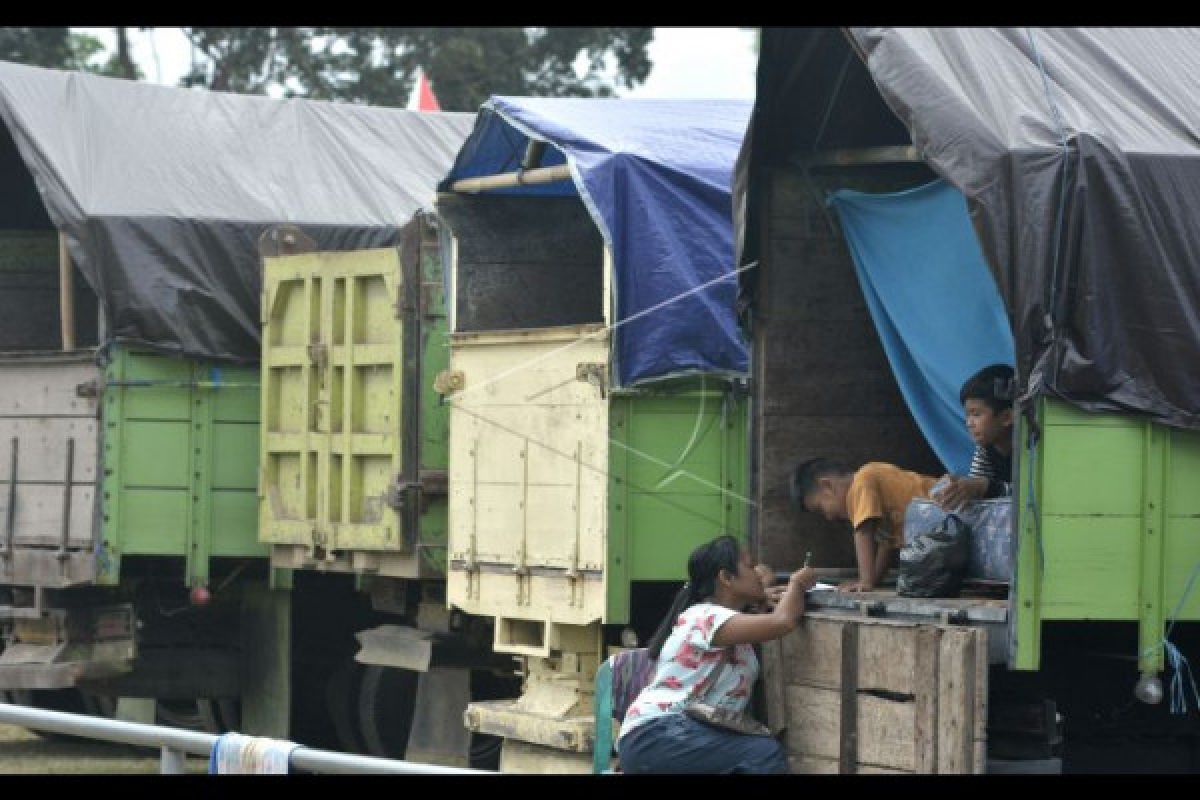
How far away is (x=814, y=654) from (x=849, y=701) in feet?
0.95

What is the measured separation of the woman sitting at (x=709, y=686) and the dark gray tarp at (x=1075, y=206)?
1.40 meters

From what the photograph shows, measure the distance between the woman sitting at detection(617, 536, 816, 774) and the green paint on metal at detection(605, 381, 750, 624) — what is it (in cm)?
197

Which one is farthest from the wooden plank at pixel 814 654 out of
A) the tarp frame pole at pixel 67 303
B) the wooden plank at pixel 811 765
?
the tarp frame pole at pixel 67 303

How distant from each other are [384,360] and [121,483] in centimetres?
209

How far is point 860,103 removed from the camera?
36.0 ft

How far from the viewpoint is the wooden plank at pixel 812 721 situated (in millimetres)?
9289

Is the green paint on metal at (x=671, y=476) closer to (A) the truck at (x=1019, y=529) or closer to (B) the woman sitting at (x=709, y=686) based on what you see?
(A) the truck at (x=1019, y=529)

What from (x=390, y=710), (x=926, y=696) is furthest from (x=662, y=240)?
(x=390, y=710)

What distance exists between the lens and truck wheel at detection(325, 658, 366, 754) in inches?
579

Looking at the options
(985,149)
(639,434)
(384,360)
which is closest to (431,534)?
(384,360)

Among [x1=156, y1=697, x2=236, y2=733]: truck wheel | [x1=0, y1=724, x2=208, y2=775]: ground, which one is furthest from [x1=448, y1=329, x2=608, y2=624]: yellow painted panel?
[x1=156, y1=697, x2=236, y2=733]: truck wheel

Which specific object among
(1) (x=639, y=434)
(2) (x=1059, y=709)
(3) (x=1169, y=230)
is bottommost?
(2) (x=1059, y=709)
